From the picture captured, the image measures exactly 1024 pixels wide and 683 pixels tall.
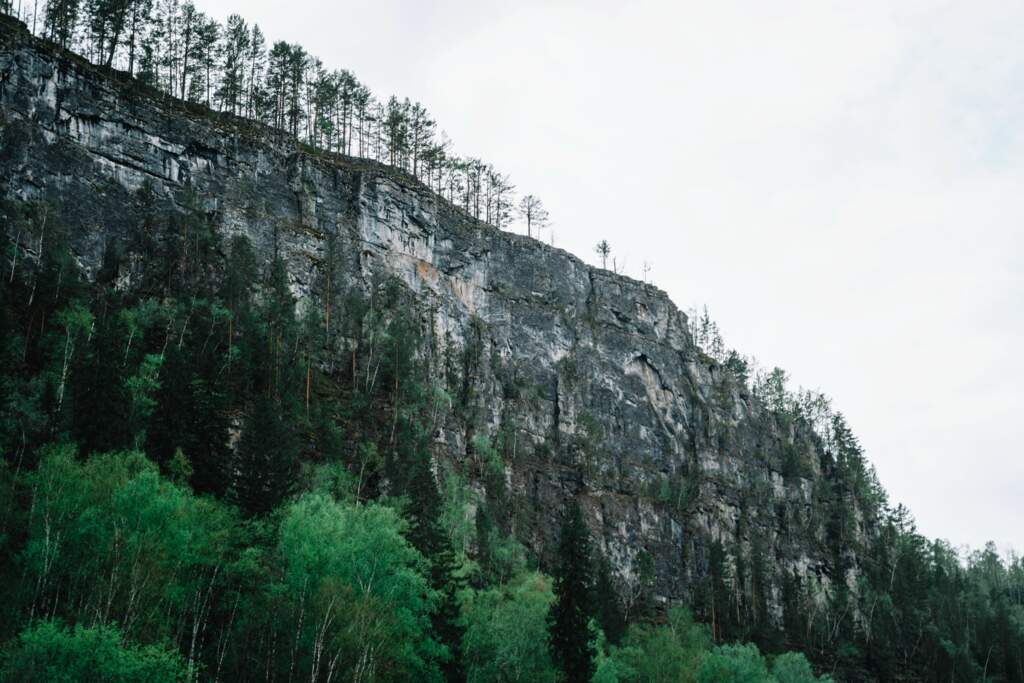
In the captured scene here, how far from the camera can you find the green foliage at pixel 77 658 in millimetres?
30500

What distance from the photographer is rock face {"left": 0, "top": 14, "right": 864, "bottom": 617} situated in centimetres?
7112

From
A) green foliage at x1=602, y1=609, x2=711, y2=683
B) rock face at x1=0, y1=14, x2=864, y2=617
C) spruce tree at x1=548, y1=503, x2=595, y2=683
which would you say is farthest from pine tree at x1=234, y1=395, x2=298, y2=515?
rock face at x1=0, y1=14, x2=864, y2=617

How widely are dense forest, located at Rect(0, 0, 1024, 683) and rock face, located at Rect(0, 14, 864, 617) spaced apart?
2.83 m

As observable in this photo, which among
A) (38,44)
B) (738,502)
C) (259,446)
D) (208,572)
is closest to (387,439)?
(259,446)

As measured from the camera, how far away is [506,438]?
88.2 metres

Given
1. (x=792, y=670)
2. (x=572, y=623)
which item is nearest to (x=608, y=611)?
(x=792, y=670)

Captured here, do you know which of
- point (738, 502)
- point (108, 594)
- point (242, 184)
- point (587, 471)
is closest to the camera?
point (108, 594)

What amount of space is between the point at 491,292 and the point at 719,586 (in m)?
39.5

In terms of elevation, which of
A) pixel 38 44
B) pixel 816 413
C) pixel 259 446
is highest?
pixel 38 44

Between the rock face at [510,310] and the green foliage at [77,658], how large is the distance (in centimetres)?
4123

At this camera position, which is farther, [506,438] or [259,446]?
[506,438]

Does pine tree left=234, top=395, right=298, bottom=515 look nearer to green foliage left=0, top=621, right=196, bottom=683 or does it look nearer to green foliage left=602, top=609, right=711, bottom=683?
green foliage left=0, top=621, right=196, bottom=683

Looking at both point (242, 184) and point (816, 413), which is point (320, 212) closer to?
point (242, 184)

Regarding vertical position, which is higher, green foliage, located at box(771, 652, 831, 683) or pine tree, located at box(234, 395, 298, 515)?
pine tree, located at box(234, 395, 298, 515)
